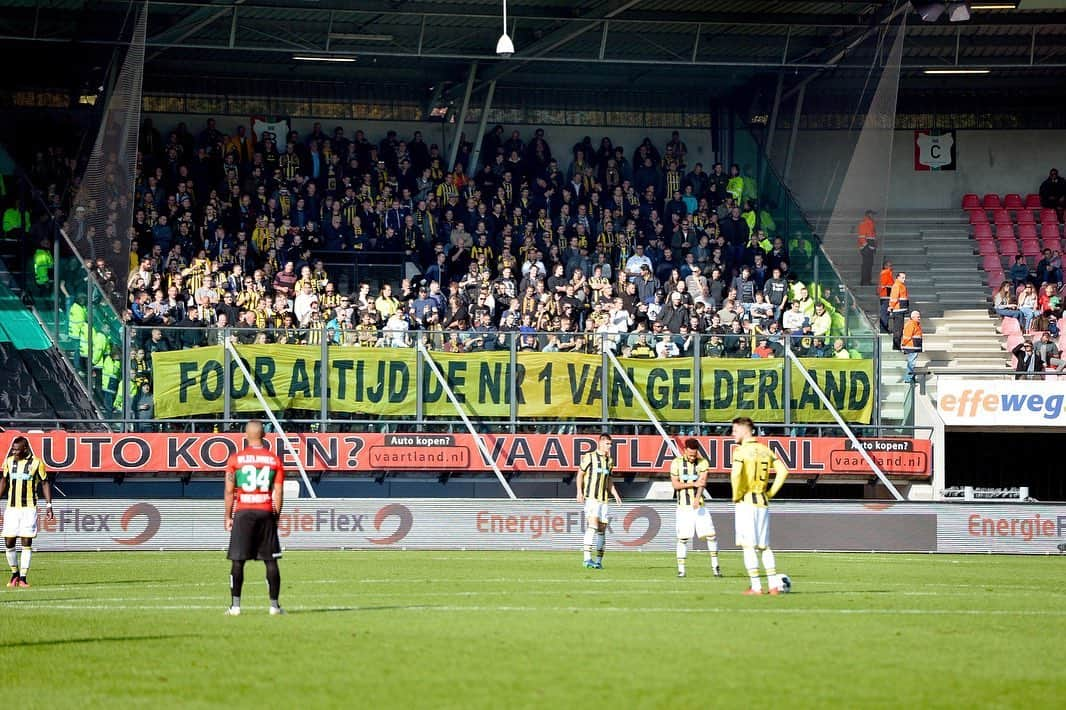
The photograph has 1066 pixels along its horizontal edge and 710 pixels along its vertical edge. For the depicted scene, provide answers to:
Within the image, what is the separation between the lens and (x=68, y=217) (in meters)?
30.8

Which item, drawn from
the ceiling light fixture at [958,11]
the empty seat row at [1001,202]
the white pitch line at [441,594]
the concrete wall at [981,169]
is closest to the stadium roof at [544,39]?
the ceiling light fixture at [958,11]

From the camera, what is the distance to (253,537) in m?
15.2

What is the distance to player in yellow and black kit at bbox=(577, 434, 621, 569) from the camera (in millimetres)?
23953

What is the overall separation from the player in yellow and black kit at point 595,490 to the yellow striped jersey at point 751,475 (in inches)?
234

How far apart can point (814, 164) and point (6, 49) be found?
18067mm

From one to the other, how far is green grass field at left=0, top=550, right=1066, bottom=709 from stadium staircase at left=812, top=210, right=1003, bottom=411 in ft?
41.5

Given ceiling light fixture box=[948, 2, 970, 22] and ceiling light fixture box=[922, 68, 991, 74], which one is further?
ceiling light fixture box=[922, 68, 991, 74]

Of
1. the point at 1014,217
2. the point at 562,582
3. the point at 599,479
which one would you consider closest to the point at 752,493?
the point at 562,582

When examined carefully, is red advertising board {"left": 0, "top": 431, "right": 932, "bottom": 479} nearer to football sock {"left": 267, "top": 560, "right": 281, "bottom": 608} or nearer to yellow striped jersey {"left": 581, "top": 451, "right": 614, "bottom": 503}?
yellow striped jersey {"left": 581, "top": 451, "right": 614, "bottom": 503}

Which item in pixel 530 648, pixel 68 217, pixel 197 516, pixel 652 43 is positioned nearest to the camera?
pixel 530 648

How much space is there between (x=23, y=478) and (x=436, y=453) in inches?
451

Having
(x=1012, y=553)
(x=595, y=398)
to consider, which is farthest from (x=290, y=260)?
(x=1012, y=553)

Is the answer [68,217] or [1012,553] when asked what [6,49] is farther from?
[1012,553]

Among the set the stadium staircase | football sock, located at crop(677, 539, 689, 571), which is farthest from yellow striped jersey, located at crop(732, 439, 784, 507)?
the stadium staircase
